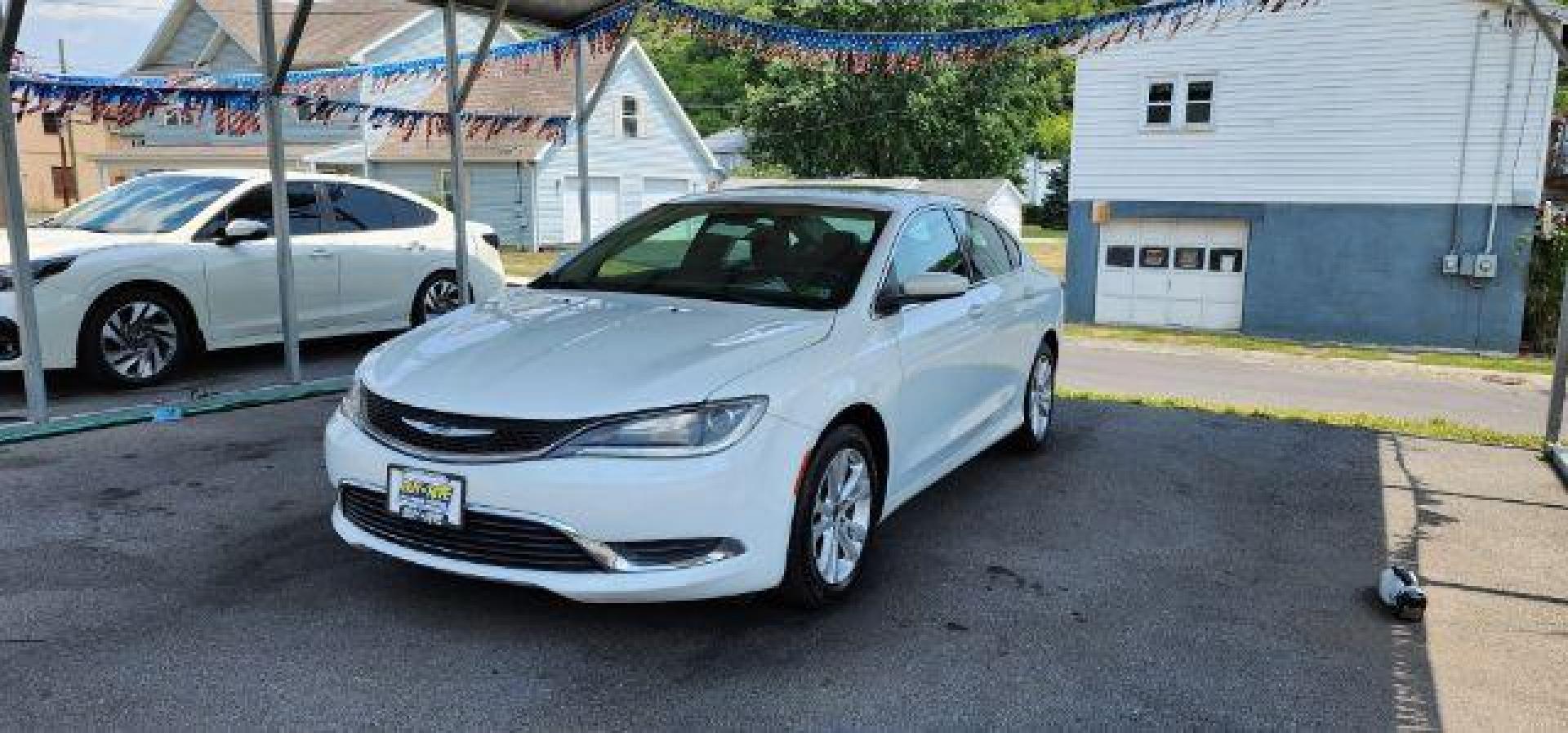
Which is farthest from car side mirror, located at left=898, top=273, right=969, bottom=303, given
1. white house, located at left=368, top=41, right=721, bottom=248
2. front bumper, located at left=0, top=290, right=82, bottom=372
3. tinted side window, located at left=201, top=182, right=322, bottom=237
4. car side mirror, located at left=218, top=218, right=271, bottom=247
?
white house, located at left=368, top=41, right=721, bottom=248

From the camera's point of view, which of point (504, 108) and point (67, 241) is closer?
point (67, 241)

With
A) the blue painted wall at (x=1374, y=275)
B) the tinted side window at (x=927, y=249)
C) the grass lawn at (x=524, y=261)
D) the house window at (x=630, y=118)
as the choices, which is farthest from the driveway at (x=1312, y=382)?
the house window at (x=630, y=118)

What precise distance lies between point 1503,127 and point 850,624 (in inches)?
771

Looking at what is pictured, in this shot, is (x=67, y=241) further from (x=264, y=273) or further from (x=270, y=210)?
(x=270, y=210)

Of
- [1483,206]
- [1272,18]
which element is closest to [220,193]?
[1272,18]

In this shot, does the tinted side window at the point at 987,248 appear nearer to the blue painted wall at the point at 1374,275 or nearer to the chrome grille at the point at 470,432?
the chrome grille at the point at 470,432

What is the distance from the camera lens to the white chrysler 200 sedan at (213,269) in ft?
24.1

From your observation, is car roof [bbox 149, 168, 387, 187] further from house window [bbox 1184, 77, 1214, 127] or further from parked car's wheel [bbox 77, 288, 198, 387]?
house window [bbox 1184, 77, 1214, 127]

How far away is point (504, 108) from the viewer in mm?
32031

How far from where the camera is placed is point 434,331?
441cm

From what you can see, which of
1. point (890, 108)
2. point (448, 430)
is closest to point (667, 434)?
point (448, 430)

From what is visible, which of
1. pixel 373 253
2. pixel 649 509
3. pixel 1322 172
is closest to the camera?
pixel 649 509

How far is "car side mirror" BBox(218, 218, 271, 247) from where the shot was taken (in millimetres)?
7914

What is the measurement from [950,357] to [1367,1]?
18.3 meters
